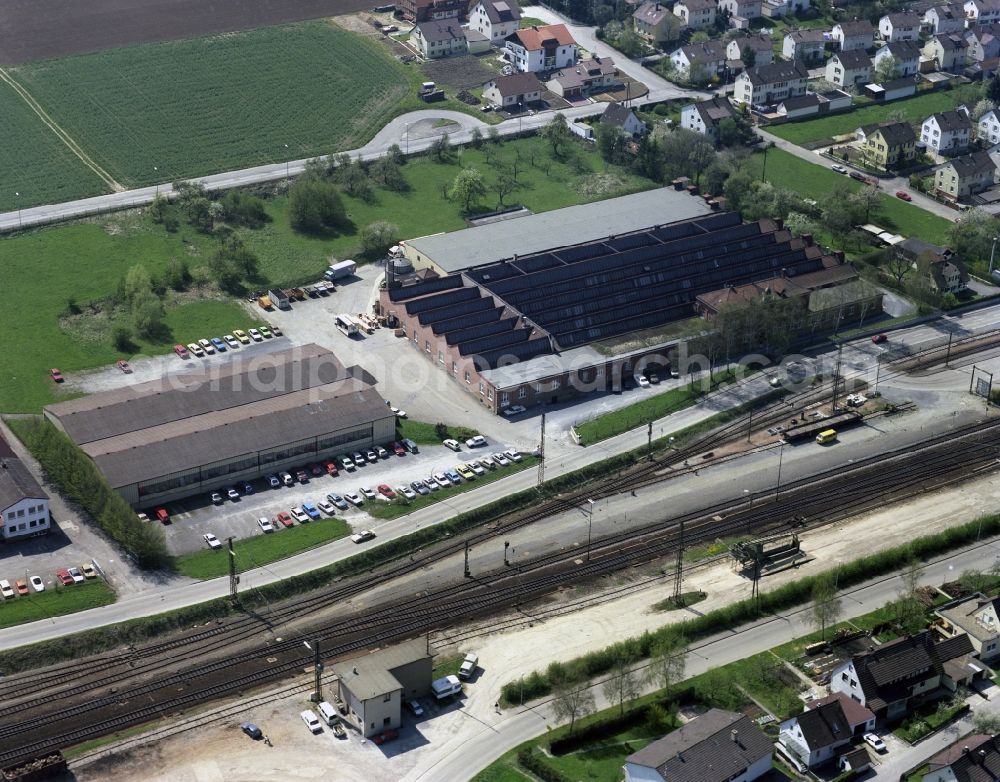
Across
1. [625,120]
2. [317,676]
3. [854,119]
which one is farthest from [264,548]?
[854,119]

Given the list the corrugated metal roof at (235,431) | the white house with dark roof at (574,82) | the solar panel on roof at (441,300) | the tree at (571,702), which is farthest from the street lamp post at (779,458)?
the white house with dark roof at (574,82)

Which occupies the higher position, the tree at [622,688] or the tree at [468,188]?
the tree at [468,188]

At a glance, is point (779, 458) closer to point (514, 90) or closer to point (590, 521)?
point (590, 521)

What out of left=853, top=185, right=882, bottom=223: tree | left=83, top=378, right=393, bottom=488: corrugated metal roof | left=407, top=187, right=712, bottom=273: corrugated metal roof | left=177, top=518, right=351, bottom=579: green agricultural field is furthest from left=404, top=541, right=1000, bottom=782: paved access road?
left=853, top=185, right=882, bottom=223: tree

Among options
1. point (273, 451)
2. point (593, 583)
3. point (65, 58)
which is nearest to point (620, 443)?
point (593, 583)

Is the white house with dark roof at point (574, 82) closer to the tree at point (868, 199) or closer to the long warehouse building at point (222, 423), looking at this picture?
the tree at point (868, 199)

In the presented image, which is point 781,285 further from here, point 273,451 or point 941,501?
point 273,451
